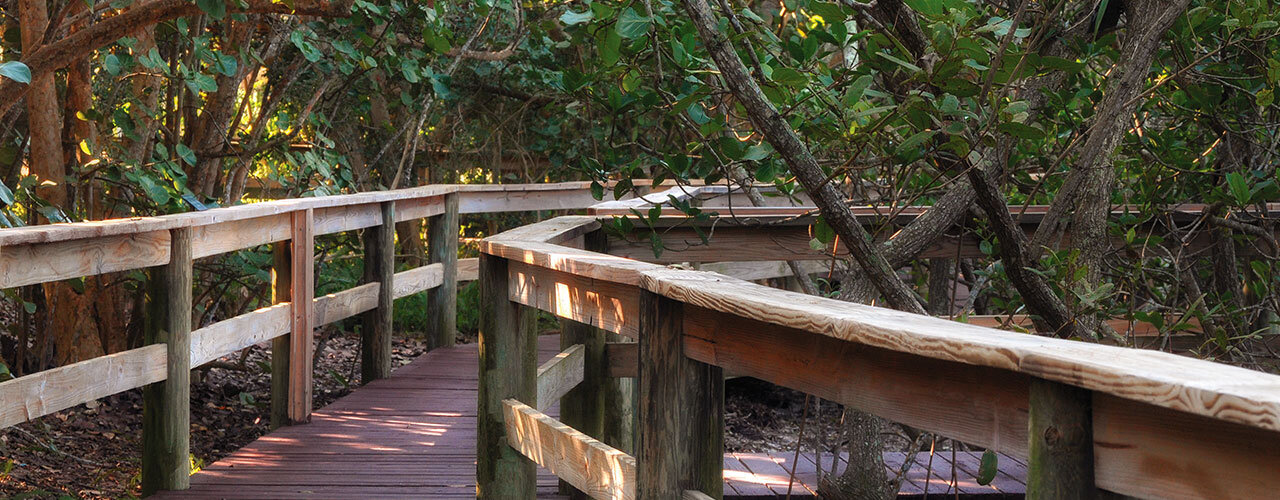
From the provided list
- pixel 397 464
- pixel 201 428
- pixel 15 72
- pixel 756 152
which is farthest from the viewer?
pixel 201 428

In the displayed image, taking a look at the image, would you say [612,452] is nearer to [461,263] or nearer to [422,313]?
[461,263]

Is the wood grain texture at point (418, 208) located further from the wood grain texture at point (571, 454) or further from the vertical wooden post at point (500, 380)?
the wood grain texture at point (571, 454)

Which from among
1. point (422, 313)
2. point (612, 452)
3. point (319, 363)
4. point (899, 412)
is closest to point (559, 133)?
point (422, 313)

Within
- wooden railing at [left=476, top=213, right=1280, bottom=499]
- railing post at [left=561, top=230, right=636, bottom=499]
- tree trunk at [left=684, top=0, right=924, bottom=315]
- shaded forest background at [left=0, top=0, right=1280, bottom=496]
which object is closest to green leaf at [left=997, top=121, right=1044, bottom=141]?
shaded forest background at [left=0, top=0, right=1280, bottom=496]

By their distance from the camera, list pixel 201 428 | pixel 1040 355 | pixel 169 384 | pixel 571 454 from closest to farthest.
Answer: pixel 1040 355 → pixel 571 454 → pixel 169 384 → pixel 201 428

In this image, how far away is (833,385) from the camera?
1.80 m

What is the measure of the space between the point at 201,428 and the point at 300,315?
1835 mm

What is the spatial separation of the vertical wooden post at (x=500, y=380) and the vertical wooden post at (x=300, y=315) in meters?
2.14

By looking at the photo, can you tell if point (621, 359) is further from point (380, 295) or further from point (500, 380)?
point (380, 295)

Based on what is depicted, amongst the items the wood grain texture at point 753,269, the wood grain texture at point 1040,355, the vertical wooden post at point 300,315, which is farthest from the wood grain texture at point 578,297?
the wood grain texture at point 753,269

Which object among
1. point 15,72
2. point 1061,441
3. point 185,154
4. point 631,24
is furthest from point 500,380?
point 185,154

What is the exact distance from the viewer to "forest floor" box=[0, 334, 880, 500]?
5320 mm

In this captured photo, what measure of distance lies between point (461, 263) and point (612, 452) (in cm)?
563

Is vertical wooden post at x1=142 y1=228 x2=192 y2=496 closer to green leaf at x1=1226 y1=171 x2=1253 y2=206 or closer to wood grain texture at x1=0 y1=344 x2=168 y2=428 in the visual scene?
wood grain texture at x1=0 y1=344 x2=168 y2=428
